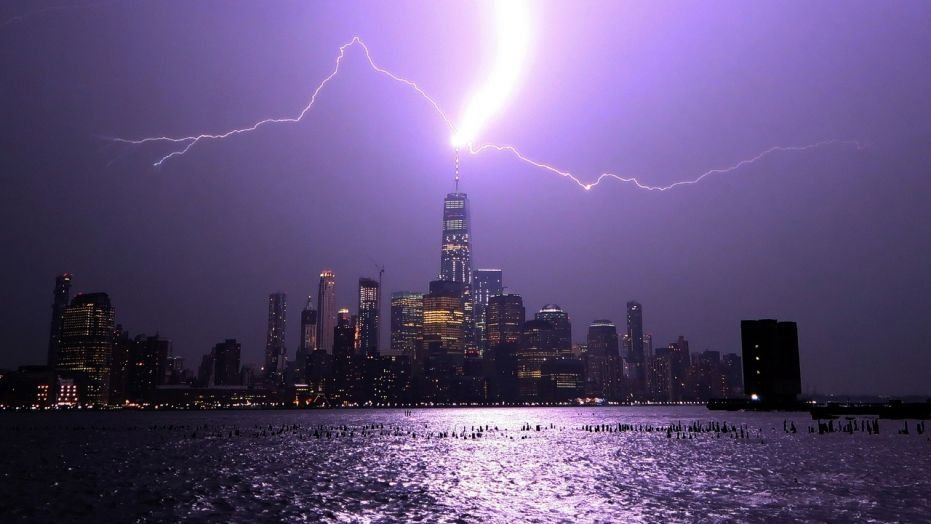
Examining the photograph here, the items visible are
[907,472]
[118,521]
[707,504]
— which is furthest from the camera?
[907,472]

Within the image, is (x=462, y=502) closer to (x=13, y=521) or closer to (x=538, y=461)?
(x=13, y=521)

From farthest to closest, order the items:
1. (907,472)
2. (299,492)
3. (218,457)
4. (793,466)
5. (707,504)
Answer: (218,457) < (793,466) < (907,472) < (299,492) < (707,504)

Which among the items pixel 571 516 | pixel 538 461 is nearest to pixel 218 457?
pixel 538 461

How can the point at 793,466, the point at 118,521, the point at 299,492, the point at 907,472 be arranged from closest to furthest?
the point at 118,521 < the point at 299,492 < the point at 907,472 < the point at 793,466

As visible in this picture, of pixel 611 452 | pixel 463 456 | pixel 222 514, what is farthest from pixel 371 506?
pixel 611 452

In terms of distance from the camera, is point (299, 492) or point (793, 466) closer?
point (299, 492)

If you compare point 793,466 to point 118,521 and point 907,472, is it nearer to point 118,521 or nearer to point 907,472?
point 907,472
